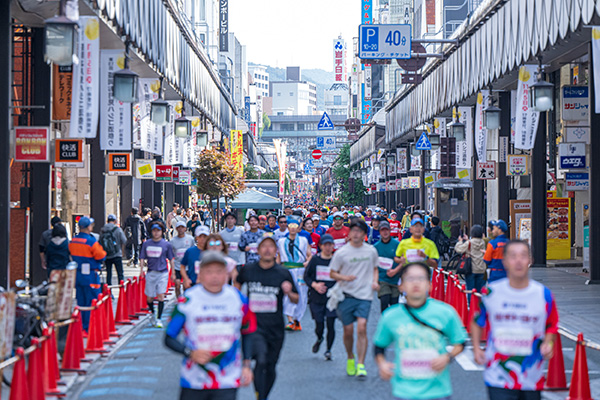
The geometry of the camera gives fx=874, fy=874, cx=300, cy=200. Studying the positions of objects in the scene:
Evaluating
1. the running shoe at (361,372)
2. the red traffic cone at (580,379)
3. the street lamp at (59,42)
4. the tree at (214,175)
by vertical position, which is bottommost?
the running shoe at (361,372)

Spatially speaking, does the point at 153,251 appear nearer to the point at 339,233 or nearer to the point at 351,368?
the point at 339,233

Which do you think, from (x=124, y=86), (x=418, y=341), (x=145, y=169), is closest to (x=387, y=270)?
(x=124, y=86)

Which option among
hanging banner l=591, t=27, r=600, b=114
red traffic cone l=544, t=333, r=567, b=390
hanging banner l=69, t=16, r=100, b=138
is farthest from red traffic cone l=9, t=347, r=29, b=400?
hanging banner l=591, t=27, r=600, b=114

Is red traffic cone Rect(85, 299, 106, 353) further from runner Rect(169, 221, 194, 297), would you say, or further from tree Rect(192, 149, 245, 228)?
tree Rect(192, 149, 245, 228)

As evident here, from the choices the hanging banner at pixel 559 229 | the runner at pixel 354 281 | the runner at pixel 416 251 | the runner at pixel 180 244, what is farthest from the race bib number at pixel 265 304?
the hanging banner at pixel 559 229

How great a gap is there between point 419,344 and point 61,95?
14609 mm

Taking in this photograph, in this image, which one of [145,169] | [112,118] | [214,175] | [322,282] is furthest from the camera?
[214,175]

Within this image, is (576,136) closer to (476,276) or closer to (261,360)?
(476,276)

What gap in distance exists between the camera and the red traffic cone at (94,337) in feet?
40.5

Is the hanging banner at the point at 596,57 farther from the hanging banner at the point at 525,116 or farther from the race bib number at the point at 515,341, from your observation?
the race bib number at the point at 515,341

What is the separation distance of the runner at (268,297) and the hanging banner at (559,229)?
19526mm

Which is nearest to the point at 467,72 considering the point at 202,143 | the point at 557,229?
the point at 557,229

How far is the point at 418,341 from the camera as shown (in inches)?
228

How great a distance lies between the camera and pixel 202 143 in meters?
32.2
